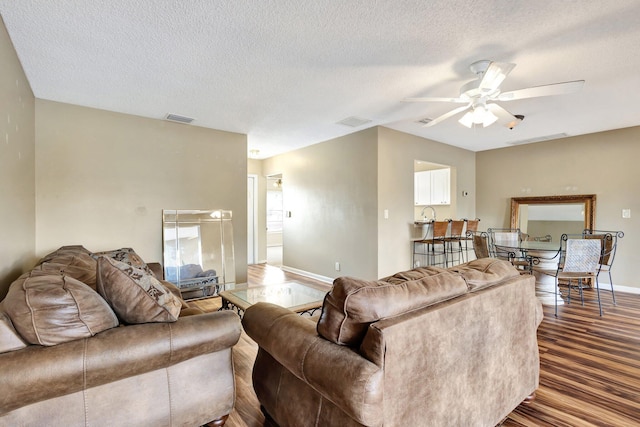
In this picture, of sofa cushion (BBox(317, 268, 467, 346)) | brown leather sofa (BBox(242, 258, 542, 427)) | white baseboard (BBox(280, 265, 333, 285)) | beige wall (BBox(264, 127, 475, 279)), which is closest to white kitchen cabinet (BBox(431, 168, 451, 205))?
beige wall (BBox(264, 127, 475, 279))

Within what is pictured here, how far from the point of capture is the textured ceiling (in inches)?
73.8

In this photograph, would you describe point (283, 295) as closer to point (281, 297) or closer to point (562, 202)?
point (281, 297)

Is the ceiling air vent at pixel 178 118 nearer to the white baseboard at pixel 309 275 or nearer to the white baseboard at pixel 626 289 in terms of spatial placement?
the white baseboard at pixel 309 275

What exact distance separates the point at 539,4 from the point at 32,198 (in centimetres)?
448

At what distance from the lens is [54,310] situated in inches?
50.5

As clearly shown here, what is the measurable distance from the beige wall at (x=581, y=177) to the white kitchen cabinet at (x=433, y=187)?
94cm

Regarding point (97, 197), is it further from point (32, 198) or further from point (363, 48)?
point (363, 48)

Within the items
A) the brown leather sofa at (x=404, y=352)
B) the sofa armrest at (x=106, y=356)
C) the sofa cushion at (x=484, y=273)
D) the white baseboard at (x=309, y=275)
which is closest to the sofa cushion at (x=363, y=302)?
the brown leather sofa at (x=404, y=352)

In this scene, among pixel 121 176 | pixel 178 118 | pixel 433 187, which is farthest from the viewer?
pixel 433 187

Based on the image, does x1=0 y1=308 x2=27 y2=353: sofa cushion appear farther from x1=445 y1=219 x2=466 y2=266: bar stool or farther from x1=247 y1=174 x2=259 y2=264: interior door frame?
x1=247 y1=174 x2=259 y2=264: interior door frame

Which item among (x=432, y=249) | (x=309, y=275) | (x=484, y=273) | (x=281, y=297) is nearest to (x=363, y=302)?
(x=484, y=273)

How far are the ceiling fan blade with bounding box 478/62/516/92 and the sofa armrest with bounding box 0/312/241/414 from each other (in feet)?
7.62

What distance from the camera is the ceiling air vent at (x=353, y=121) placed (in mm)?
4021

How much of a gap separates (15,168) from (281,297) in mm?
2361
